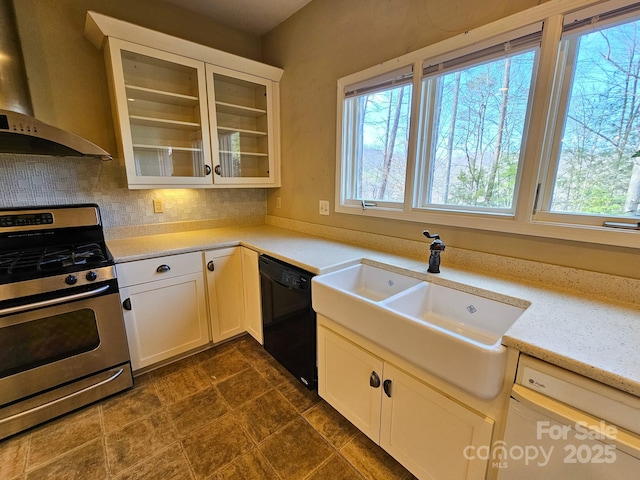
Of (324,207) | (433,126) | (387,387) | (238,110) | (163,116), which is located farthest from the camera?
(238,110)

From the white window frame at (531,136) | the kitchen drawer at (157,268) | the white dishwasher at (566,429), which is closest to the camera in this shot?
the white dishwasher at (566,429)

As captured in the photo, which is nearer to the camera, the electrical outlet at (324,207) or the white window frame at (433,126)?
the white window frame at (433,126)

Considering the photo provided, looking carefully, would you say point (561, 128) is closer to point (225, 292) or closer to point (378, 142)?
point (378, 142)

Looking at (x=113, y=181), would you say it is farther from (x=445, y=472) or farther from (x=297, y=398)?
(x=445, y=472)

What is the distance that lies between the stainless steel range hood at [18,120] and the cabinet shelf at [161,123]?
45 centimetres

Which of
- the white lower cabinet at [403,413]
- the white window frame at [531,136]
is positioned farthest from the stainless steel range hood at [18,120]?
the white window frame at [531,136]

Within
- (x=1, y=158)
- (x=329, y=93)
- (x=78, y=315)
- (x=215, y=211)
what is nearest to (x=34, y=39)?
(x=1, y=158)

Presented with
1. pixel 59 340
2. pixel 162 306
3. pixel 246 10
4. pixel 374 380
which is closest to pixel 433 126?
pixel 374 380

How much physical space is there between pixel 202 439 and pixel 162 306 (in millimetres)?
876

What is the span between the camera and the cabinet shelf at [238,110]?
232cm

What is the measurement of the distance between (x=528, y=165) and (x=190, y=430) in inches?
87.3

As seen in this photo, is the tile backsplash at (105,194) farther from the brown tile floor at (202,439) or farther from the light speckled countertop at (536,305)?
the brown tile floor at (202,439)

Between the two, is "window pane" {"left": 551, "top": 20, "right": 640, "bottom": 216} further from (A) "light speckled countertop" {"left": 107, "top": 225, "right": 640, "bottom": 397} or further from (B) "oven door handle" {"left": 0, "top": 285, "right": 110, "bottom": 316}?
(B) "oven door handle" {"left": 0, "top": 285, "right": 110, "bottom": 316}

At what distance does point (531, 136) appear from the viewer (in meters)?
1.27
